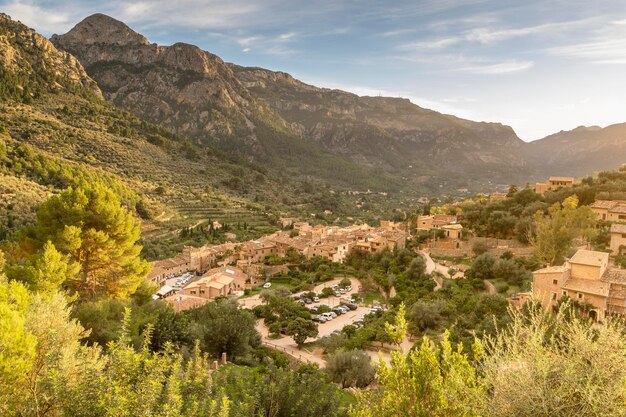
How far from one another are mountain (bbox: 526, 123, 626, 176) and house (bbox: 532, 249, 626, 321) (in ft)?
453

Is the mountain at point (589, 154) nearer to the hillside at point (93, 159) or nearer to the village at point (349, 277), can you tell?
the hillside at point (93, 159)

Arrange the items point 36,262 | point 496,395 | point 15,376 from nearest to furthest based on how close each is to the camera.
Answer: point 496,395 < point 15,376 < point 36,262

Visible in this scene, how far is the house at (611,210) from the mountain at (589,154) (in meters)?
122

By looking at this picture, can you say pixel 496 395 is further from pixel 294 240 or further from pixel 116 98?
pixel 116 98

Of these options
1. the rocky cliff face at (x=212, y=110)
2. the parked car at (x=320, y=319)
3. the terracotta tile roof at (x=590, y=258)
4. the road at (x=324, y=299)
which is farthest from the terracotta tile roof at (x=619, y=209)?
the rocky cliff face at (x=212, y=110)

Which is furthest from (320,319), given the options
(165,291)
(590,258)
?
(590,258)

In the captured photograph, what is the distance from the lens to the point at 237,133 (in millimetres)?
121750

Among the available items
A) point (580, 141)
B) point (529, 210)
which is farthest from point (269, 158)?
point (580, 141)

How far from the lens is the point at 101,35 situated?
451 ft

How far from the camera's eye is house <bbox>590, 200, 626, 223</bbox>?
1118 inches

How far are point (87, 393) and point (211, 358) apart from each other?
10.8 m

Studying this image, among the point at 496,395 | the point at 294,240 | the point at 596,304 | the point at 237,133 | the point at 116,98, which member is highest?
the point at 116,98

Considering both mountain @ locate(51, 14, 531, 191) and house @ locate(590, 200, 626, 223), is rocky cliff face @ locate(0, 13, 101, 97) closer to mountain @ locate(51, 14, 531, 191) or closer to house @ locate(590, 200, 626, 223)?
mountain @ locate(51, 14, 531, 191)

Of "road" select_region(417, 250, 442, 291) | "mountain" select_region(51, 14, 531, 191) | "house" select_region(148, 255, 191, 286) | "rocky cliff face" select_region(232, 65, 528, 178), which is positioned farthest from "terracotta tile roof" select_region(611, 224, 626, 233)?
"rocky cliff face" select_region(232, 65, 528, 178)
